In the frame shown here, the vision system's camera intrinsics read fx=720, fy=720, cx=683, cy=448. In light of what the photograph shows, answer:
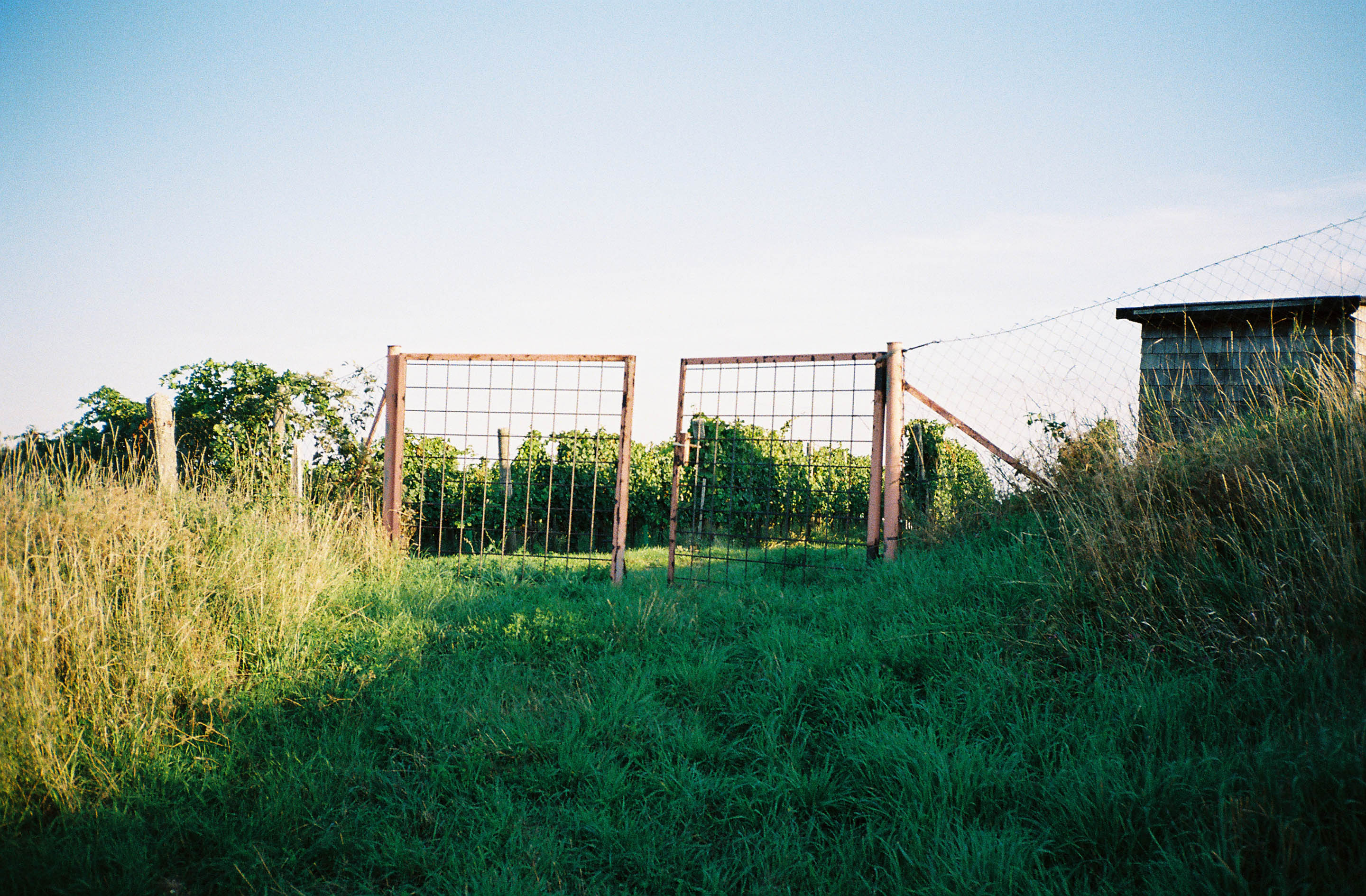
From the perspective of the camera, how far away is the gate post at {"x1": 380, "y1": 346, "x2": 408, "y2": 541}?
756 cm

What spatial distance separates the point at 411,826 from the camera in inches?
128

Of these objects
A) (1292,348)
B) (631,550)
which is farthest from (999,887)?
(1292,348)

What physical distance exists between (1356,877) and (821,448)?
591 centimetres

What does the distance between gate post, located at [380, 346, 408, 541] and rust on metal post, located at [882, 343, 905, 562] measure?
4.90 meters

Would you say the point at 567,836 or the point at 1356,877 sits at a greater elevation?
the point at 1356,877

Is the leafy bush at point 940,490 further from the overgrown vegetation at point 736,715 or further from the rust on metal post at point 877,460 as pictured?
the overgrown vegetation at point 736,715

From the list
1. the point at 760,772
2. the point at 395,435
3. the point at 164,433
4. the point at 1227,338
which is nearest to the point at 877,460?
the point at 760,772

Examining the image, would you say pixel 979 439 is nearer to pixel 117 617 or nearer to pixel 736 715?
pixel 736 715

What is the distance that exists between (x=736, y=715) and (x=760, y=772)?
0.49 m

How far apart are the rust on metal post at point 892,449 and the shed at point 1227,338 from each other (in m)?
3.43

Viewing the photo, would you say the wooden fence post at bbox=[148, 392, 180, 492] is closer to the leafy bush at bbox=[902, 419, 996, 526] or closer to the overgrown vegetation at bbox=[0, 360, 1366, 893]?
the overgrown vegetation at bbox=[0, 360, 1366, 893]

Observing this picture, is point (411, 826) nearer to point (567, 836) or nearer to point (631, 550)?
point (567, 836)

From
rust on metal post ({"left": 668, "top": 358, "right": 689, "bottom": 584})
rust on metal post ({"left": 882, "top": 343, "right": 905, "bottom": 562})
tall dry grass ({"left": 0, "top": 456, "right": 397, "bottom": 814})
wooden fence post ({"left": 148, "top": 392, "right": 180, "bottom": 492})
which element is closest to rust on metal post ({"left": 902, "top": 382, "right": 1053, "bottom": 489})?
rust on metal post ({"left": 882, "top": 343, "right": 905, "bottom": 562})

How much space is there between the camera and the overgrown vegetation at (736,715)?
2807 mm
